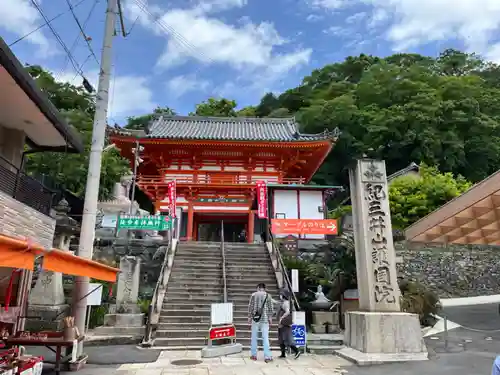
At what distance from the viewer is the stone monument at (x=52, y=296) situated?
10953 mm

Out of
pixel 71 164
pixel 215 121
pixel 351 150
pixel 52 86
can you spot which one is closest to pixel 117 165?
pixel 71 164

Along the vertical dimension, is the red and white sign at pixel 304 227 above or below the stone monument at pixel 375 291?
above

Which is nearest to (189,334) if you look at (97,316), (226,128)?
(97,316)

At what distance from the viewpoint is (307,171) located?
79.6 feet

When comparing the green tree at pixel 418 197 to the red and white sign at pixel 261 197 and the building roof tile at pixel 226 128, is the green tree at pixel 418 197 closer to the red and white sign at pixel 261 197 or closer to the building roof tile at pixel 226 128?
the building roof tile at pixel 226 128

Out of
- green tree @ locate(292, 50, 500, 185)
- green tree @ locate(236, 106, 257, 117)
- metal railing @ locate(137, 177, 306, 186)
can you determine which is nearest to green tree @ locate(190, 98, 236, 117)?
green tree @ locate(236, 106, 257, 117)

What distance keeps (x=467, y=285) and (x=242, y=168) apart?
13.3m

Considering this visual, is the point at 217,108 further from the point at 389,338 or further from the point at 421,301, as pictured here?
the point at 389,338

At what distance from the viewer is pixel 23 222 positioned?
7840 mm

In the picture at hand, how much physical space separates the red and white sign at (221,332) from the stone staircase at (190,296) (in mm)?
1120

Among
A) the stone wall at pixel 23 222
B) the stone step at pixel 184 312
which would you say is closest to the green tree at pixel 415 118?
the stone step at pixel 184 312

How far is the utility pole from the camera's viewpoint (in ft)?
22.5

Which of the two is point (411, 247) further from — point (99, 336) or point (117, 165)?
point (117, 165)

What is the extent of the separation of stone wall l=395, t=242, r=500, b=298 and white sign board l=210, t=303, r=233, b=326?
11625mm
